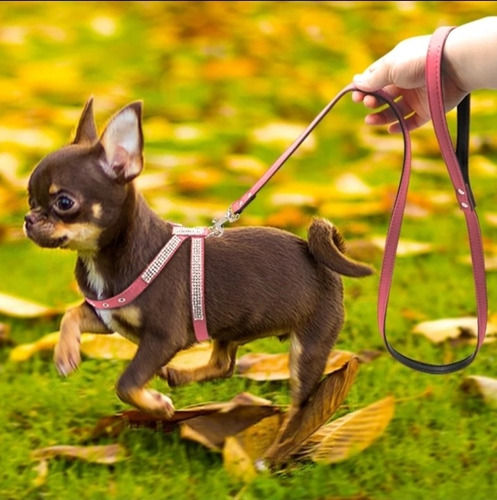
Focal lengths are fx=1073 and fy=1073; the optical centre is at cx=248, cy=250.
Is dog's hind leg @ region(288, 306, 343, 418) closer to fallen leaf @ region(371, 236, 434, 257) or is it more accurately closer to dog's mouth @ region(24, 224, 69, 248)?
dog's mouth @ region(24, 224, 69, 248)

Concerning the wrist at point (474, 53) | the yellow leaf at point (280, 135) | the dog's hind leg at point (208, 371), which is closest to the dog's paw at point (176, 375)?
the dog's hind leg at point (208, 371)

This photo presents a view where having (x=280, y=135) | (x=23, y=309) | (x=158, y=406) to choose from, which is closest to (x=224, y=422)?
(x=158, y=406)

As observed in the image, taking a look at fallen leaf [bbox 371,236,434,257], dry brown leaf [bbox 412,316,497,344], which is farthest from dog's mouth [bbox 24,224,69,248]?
fallen leaf [bbox 371,236,434,257]

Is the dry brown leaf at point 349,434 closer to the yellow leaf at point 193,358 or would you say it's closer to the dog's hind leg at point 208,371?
the dog's hind leg at point 208,371

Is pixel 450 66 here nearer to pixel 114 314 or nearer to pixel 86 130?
pixel 86 130

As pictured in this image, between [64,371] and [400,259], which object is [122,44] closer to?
[400,259]

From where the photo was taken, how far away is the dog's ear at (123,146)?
2303 millimetres

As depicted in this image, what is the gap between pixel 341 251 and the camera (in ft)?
8.45

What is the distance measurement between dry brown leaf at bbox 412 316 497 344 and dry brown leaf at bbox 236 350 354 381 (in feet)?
1.08

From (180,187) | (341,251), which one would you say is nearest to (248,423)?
(341,251)

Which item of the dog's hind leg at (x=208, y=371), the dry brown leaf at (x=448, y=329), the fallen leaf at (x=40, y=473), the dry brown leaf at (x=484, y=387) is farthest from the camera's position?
the dry brown leaf at (x=448, y=329)

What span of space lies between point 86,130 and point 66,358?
0.53 metres

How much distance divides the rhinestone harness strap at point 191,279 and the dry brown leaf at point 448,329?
1013 millimetres

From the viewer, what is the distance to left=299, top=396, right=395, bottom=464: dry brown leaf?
8.46ft
